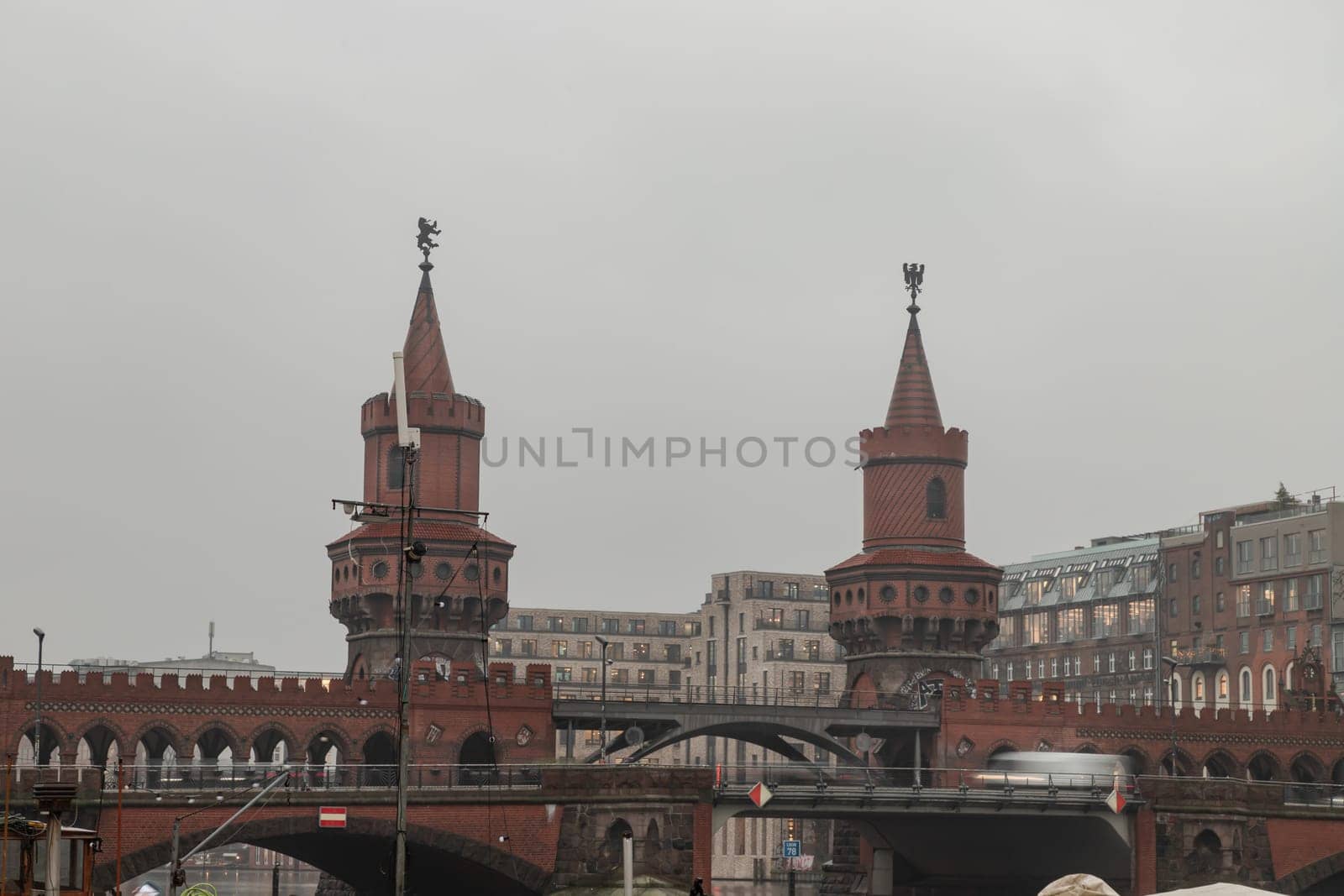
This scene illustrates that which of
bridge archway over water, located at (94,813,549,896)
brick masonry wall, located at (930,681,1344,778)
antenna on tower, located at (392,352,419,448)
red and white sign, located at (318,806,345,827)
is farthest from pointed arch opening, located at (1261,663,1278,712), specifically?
antenna on tower, located at (392,352,419,448)

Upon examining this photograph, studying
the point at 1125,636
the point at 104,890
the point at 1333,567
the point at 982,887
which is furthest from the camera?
the point at 1125,636

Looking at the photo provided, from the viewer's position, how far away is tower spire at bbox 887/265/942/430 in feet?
384

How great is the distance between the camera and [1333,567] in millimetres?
147875

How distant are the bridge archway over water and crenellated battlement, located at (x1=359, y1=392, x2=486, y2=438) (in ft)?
73.0

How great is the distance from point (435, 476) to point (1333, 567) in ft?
238

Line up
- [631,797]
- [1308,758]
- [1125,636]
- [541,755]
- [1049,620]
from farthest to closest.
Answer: [1049,620], [1125,636], [1308,758], [541,755], [631,797]

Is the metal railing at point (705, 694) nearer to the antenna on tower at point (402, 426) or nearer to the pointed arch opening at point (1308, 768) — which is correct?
the pointed arch opening at point (1308, 768)

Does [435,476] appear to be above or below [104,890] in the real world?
above

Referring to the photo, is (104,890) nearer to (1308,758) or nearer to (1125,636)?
(1308,758)

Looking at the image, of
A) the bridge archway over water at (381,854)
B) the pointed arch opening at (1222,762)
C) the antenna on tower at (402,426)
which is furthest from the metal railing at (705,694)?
the antenna on tower at (402,426)

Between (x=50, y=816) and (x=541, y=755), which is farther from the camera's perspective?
(x=541, y=755)

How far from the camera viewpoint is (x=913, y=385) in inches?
4641

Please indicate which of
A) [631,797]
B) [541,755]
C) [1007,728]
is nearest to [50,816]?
[631,797]

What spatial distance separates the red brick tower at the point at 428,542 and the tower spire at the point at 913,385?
24151 mm
